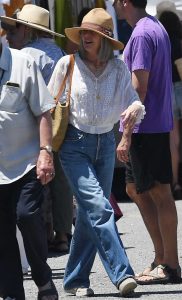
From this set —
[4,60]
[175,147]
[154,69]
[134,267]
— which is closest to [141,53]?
[154,69]

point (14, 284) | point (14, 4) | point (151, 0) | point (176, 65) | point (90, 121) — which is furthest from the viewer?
point (151, 0)

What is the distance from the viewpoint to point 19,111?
609 cm

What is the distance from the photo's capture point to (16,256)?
6199mm

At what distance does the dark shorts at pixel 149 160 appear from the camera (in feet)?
23.4

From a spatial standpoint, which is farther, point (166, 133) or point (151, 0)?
point (151, 0)

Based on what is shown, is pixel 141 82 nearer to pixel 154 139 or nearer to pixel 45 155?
pixel 154 139

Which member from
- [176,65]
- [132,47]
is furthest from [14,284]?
[176,65]

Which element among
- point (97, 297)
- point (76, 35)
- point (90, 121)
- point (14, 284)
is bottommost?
point (97, 297)

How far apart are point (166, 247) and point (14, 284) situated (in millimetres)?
1393

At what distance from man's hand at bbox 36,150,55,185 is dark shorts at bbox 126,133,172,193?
3.97 feet

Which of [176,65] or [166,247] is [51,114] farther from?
[176,65]

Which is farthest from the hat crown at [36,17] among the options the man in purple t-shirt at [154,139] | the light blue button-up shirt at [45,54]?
the man in purple t-shirt at [154,139]

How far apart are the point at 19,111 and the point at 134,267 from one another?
224 centimetres

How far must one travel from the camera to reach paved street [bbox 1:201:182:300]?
688cm
